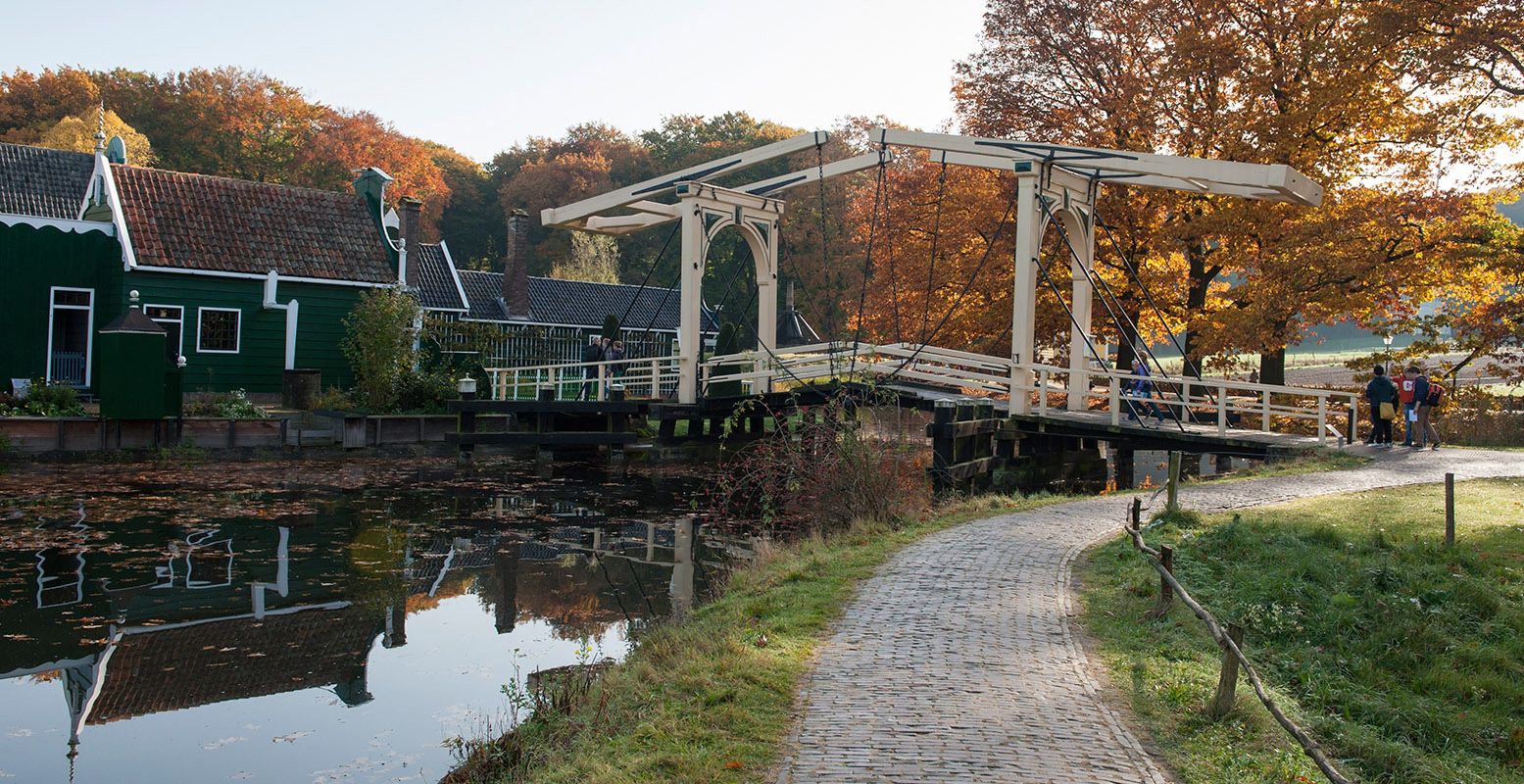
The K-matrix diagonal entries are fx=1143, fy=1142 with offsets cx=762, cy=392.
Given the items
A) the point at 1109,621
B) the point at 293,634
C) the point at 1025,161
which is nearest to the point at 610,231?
the point at 1025,161

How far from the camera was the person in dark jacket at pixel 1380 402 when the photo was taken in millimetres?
18031

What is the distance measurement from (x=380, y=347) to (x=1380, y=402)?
19.0 metres

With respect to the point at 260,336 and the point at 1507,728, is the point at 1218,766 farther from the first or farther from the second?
the point at 260,336

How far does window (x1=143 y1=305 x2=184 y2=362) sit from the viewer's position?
24.2 metres

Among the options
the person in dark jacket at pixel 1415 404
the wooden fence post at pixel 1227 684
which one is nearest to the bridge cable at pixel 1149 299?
the person in dark jacket at pixel 1415 404

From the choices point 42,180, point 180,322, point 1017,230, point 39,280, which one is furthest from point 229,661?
point 42,180

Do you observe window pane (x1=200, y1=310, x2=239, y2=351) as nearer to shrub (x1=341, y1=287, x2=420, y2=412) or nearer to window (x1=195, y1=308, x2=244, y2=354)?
window (x1=195, y1=308, x2=244, y2=354)

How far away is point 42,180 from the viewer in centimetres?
2775

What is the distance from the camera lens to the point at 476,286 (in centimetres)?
3819

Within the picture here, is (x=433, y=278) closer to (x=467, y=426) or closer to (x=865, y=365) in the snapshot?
(x=467, y=426)

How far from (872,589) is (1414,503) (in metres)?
6.61

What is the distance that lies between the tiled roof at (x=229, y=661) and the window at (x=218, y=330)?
17.4 metres

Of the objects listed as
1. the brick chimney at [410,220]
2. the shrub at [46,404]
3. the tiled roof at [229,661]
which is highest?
the brick chimney at [410,220]

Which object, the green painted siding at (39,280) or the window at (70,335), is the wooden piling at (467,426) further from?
the window at (70,335)
